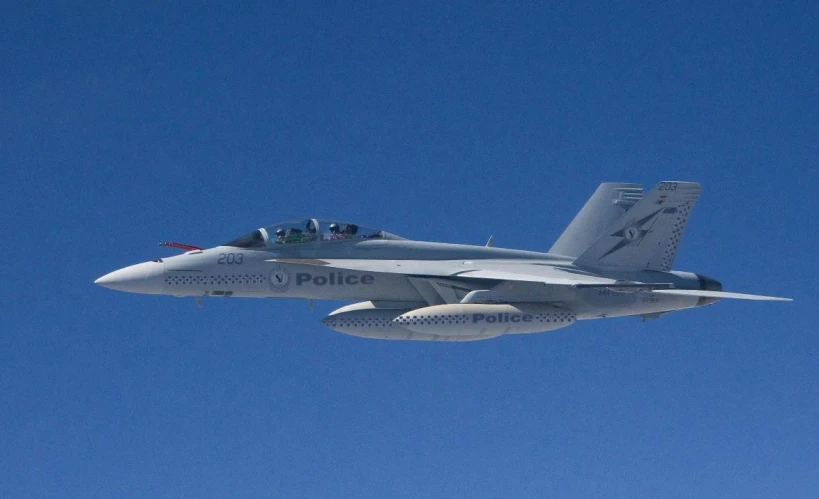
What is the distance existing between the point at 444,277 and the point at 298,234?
3852 millimetres

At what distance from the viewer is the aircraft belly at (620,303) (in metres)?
33.3

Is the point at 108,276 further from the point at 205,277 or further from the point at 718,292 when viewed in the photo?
the point at 718,292

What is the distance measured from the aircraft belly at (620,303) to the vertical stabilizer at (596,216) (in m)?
3.17

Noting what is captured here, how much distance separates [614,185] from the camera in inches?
1524

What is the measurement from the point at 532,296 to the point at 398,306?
3415 mm

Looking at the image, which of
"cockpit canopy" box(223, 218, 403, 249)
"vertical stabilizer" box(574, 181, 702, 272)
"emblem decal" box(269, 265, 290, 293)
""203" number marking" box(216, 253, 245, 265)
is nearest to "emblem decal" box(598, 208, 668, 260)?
"vertical stabilizer" box(574, 181, 702, 272)

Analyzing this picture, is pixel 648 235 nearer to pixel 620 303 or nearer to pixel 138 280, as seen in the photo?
pixel 620 303

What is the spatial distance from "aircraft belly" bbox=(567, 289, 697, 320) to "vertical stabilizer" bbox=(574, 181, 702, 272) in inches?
39.0

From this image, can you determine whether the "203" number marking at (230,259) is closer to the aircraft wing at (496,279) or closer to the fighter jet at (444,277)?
the fighter jet at (444,277)

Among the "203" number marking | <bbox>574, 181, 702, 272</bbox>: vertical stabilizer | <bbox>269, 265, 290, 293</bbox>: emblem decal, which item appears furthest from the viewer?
<bbox>574, 181, 702, 272</bbox>: vertical stabilizer

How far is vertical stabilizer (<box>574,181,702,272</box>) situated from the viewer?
34.5 metres

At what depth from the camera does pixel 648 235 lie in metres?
34.5

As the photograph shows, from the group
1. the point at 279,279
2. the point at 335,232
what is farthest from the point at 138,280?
the point at 335,232

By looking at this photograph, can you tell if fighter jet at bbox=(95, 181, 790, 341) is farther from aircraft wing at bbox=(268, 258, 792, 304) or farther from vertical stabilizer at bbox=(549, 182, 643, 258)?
vertical stabilizer at bbox=(549, 182, 643, 258)
